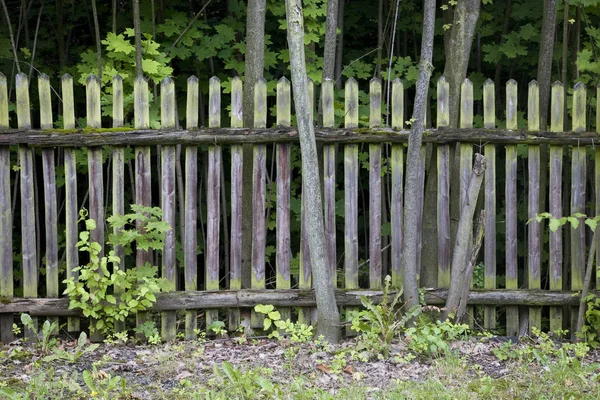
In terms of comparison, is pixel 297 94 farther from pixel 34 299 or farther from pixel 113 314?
pixel 34 299

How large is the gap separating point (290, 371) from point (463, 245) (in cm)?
189

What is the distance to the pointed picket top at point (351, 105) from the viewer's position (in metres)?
6.23

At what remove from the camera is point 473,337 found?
6109 millimetres

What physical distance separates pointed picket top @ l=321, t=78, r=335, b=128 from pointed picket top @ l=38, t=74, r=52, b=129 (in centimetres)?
227

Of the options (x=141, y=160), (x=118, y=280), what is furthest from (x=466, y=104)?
(x=118, y=280)

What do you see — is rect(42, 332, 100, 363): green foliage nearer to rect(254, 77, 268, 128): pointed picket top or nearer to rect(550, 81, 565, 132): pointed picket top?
rect(254, 77, 268, 128): pointed picket top

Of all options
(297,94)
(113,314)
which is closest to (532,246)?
(297,94)

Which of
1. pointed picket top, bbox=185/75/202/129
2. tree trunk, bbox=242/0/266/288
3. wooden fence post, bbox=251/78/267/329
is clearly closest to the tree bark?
wooden fence post, bbox=251/78/267/329

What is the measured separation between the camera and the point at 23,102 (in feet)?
20.2

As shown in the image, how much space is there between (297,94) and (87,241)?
2312 mm

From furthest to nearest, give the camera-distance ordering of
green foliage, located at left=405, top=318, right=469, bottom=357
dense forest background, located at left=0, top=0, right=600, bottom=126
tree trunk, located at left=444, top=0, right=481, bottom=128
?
dense forest background, located at left=0, top=0, right=600, bottom=126
tree trunk, located at left=444, top=0, right=481, bottom=128
green foliage, located at left=405, top=318, right=469, bottom=357

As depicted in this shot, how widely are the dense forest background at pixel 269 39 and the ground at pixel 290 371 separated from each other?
249 centimetres

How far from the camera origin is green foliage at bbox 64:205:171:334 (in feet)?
19.7

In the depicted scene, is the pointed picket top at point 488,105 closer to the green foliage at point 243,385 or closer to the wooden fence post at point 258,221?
the wooden fence post at point 258,221
